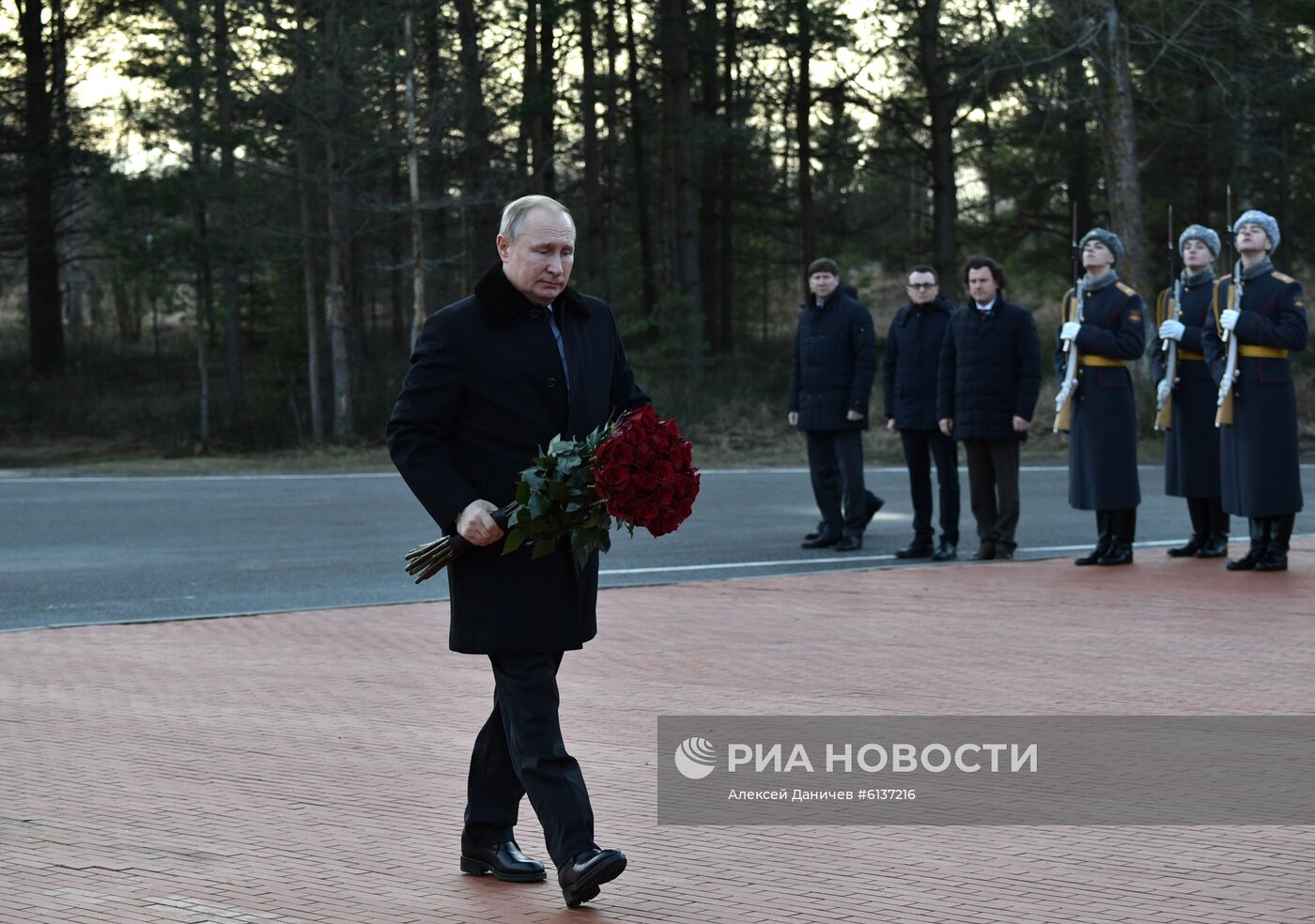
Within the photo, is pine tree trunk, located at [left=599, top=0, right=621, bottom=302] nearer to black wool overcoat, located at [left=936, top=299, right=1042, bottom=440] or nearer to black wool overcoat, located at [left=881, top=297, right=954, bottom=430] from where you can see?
black wool overcoat, located at [left=881, top=297, right=954, bottom=430]

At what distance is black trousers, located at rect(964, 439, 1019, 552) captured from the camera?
1398 cm

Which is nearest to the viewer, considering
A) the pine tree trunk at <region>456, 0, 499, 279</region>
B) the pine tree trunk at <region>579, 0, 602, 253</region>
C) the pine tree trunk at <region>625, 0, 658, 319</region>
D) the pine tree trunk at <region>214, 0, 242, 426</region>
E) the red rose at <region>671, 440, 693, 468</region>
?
the red rose at <region>671, 440, 693, 468</region>

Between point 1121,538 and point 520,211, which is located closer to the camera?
point 520,211

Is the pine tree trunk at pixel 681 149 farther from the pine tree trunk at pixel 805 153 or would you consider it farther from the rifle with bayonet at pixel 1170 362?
the rifle with bayonet at pixel 1170 362

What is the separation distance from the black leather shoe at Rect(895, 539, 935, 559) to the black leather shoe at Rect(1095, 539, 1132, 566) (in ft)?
4.60

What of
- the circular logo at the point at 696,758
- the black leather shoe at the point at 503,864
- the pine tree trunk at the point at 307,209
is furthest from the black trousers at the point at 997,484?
the pine tree trunk at the point at 307,209

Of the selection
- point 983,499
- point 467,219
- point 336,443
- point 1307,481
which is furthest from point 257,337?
point 983,499

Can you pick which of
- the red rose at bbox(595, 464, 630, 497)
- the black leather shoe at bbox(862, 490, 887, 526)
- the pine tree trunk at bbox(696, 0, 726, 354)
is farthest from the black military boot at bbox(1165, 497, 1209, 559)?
the pine tree trunk at bbox(696, 0, 726, 354)

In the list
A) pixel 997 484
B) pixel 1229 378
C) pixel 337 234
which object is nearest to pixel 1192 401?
pixel 1229 378

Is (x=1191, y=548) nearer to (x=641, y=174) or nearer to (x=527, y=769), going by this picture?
(x=527, y=769)

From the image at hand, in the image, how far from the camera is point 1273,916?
4727 mm

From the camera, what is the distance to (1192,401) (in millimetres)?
13617

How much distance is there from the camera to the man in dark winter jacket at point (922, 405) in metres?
14.5

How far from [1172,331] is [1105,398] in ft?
2.13
